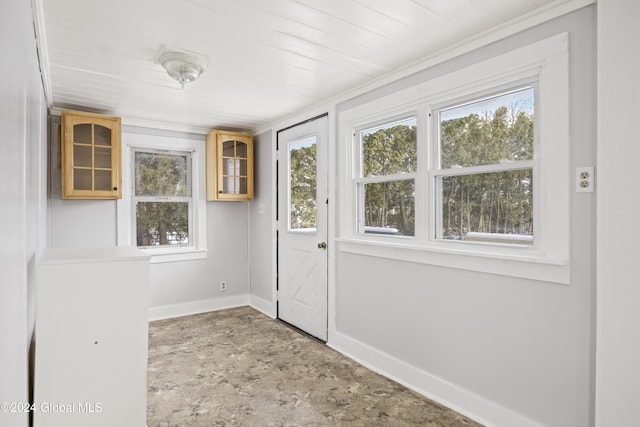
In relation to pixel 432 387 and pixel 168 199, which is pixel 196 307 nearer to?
pixel 168 199

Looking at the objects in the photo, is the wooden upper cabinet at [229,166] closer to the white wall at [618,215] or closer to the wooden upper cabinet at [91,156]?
the wooden upper cabinet at [91,156]

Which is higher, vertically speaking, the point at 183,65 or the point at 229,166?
the point at 183,65

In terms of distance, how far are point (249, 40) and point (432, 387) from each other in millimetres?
2519

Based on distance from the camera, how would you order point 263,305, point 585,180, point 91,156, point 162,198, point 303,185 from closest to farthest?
point 585,180
point 91,156
point 303,185
point 162,198
point 263,305

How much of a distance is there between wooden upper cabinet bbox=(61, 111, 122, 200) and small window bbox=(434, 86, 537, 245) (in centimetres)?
310

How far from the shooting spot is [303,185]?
400cm

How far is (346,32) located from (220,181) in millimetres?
2707

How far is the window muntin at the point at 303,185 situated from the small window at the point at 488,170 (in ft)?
5.03

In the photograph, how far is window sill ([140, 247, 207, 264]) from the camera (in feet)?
14.2

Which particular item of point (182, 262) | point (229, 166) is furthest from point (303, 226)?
point (182, 262)

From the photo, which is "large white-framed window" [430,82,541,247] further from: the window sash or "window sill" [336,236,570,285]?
the window sash

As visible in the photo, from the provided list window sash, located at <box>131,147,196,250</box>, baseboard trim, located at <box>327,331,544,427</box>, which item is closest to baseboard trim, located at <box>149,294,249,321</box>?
window sash, located at <box>131,147,196,250</box>

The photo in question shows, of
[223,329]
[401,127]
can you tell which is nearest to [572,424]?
[401,127]

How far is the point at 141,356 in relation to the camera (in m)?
2.09
